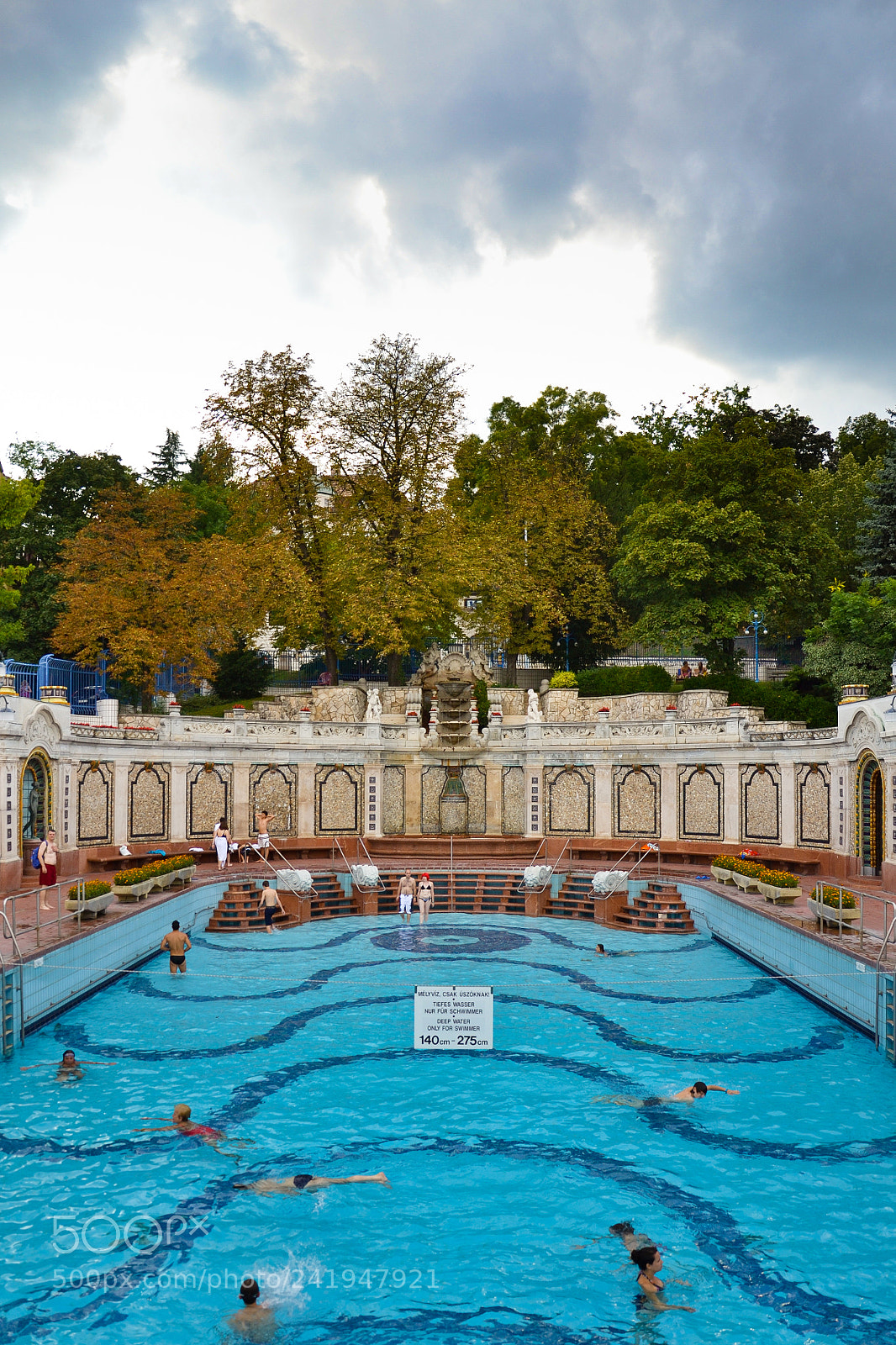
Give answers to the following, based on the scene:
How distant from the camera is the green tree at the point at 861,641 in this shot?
31.1 m

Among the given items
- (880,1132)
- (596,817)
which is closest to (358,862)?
(596,817)

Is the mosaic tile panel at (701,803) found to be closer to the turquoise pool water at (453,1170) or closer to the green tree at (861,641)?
the green tree at (861,641)

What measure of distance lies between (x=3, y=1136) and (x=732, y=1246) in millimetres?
9348

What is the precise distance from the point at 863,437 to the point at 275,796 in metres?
45.3

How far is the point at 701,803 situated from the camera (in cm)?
3250

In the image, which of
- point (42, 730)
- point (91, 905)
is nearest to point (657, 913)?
point (91, 905)

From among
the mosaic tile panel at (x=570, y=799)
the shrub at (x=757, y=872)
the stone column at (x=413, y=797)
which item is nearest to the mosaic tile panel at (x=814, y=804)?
the shrub at (x=757, y=872)

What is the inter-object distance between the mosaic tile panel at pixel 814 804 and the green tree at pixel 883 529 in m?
8.62

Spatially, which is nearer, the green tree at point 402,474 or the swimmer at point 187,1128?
the swimmer at point 187,1128

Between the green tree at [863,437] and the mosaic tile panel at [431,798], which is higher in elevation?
the green tree at [863,437]

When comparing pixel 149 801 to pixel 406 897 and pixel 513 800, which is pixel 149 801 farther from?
pixel 513 800

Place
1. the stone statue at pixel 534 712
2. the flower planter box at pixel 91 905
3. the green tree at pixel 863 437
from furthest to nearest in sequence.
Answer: the green tree at pixel 863 437 → the stone statue at pixel 534 712 → the flower planter box at pixel 91 905

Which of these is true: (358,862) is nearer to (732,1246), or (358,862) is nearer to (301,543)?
(301,543)

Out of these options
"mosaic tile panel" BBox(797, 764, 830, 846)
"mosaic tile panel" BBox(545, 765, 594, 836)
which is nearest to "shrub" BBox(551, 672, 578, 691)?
"mosaic tile panel" BBox(545, 765, 594, 836)
